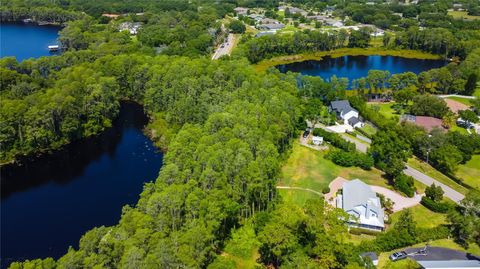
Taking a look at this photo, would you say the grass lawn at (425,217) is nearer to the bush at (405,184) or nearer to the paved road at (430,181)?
the bush at (405,184)

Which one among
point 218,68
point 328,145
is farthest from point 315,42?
point 328,145

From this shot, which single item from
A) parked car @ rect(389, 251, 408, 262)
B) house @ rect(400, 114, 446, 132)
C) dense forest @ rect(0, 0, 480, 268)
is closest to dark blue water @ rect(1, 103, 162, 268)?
dense forest @ rect(0, 0, 480, 268)

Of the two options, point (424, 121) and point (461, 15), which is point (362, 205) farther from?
point (461, 15)

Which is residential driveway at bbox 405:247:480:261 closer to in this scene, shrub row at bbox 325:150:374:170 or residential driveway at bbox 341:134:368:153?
shrub row at bbox 325:150:374:170

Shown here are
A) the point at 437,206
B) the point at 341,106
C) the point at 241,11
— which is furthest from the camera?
the point at 241,11

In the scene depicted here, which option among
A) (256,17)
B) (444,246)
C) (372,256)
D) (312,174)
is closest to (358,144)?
(312,174)

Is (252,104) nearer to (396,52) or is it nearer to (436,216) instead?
(436,216)

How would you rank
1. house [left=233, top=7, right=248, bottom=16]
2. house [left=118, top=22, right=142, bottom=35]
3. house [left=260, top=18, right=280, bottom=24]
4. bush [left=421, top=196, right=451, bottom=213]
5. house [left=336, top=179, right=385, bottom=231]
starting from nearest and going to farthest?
house [left=336, top=179, right=385, bottom=231] → bush [left=421, top=196, right=451, bottom=213] → house [left=118, top=22, right=142, bottom=35] → house [left=260, top=18, right=280, bottom=24] → house [left=233, top=7, right=248, bottom=16]
